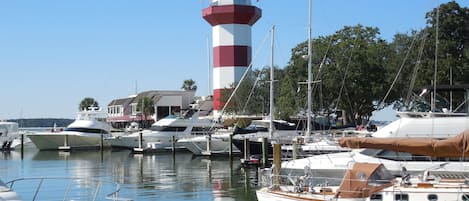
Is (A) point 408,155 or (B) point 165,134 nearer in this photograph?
(A) point 408,155

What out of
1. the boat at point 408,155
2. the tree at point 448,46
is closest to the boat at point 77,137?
the tree at point 448,46

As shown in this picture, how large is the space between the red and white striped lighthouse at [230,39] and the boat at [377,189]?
55.8m

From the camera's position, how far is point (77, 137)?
64.9 meters

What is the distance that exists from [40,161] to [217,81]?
29.8 meters

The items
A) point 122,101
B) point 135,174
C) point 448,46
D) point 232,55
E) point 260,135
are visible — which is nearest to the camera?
point 135,174

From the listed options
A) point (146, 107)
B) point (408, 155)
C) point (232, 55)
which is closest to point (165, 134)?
point (232, 55)

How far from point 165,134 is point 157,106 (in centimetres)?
4656

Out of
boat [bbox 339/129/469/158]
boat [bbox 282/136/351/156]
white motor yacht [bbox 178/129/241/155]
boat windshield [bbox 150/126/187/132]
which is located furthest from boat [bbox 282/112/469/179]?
boat windshield [bbox 150/126/187/132]

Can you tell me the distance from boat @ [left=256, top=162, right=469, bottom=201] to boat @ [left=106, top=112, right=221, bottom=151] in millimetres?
37962

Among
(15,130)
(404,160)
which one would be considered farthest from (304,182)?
(15,130)

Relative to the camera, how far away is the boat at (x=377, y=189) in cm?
1792

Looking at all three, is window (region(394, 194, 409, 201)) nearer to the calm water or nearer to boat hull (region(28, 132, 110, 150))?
the calm water

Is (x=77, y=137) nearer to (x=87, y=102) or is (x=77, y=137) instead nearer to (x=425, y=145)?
(x=425, y=145)

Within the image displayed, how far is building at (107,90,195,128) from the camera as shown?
106812 millimetres
